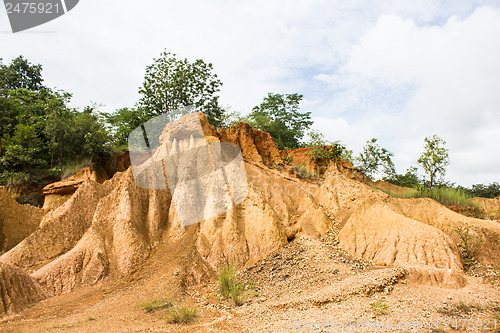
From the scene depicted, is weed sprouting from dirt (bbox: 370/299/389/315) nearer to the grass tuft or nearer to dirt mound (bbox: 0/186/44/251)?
the grass tuft

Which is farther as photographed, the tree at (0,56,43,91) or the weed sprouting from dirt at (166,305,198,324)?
the tree at (0,56,43,91)

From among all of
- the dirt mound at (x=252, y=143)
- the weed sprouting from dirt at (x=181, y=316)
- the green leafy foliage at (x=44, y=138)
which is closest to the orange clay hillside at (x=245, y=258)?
the weed sprouting from dirt at (x=181, y=316)

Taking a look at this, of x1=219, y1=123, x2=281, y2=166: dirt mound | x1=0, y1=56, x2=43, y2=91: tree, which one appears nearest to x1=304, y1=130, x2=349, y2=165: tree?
x1=219, y1=123, x2=281, y2=166: dirt mound

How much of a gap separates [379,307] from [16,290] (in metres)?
8.77

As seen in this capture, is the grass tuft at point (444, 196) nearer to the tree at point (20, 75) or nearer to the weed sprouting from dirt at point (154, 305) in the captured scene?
the weed sprouting from dirt at point (154, 305)

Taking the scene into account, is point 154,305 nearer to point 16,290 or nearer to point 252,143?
point 16,290

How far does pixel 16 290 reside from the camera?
371 inches

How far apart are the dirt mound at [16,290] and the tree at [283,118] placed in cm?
2252

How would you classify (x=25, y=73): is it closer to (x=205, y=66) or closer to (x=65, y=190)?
(x=205, y=66)

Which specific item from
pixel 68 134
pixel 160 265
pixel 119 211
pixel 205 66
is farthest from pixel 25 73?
pixel 160 265

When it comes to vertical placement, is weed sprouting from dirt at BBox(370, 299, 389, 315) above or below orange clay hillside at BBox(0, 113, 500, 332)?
below

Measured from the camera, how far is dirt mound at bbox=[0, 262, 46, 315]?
29.7 feet

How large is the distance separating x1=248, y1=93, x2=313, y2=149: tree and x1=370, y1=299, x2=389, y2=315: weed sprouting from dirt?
22.6 m

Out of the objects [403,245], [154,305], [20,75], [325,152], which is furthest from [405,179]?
[20,75]
